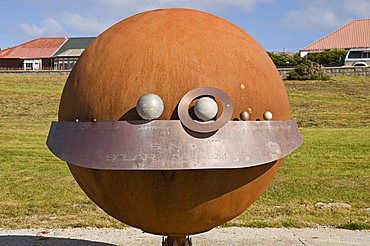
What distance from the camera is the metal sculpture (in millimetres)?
4875

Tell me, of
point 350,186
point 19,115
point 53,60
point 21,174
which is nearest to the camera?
point 350,186

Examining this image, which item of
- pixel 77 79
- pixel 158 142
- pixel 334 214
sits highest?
pixel 77 79

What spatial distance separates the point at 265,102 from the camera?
17.4 ft

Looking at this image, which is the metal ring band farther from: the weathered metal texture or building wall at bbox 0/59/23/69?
building wall at bbox 0/59/23/69

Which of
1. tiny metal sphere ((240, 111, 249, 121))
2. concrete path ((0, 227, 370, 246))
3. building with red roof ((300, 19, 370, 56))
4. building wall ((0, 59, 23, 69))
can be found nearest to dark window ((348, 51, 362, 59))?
building with red roof ((300, 19, 370, 56))

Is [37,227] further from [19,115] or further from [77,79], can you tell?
[19,115]

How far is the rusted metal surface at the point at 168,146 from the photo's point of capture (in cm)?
484

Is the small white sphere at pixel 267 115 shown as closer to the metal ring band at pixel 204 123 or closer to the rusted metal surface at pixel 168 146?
the rusted metal surface at pixel 168 146

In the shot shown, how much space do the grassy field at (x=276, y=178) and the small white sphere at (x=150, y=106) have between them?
478 cm

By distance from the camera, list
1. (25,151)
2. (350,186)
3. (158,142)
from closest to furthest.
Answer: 1. (158,142)
2. (350,186)
3. (25,151)

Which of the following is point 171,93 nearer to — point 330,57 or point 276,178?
point 276,178

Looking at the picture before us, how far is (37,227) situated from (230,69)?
17.1 feet

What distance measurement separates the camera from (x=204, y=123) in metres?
4.86

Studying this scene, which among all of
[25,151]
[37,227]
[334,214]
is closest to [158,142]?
[37,227]
